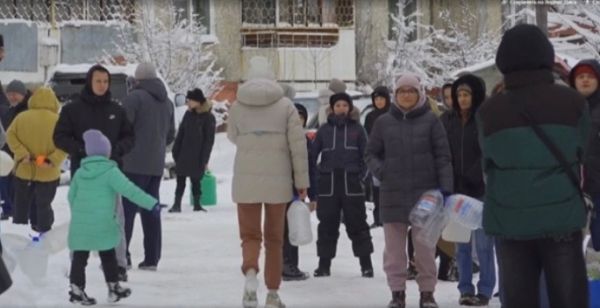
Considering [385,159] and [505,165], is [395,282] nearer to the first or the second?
[385,159]

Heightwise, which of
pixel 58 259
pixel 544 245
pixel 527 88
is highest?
pixel 527 88

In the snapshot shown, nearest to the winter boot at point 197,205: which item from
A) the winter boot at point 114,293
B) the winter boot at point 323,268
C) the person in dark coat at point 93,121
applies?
the winter boot at point 323,268

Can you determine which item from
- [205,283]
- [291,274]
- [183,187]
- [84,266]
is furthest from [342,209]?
[183,187]

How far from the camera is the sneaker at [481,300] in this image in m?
10.2

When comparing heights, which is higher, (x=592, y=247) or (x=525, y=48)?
(x=525, y=48)

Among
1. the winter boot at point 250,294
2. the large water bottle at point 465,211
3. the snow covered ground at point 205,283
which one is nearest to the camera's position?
the large water bottle at point 465,211

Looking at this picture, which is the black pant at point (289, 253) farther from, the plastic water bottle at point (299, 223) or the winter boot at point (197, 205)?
the winter boot at point (197, 205)

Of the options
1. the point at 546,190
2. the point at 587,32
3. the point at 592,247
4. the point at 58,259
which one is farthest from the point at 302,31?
the point at 546,190

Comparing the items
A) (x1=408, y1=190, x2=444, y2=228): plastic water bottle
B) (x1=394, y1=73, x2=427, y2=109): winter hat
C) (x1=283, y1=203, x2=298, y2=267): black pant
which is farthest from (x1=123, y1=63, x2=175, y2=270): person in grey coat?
(x1=408, y1=190, x2=444, y2=228): plastic water bottle

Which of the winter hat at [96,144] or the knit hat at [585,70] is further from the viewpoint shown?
the winter hat at [96,144]

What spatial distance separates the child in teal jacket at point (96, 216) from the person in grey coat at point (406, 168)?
176cm

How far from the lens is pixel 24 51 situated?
33.1 metres

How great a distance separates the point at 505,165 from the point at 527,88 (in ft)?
1.32

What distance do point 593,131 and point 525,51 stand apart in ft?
8.37
